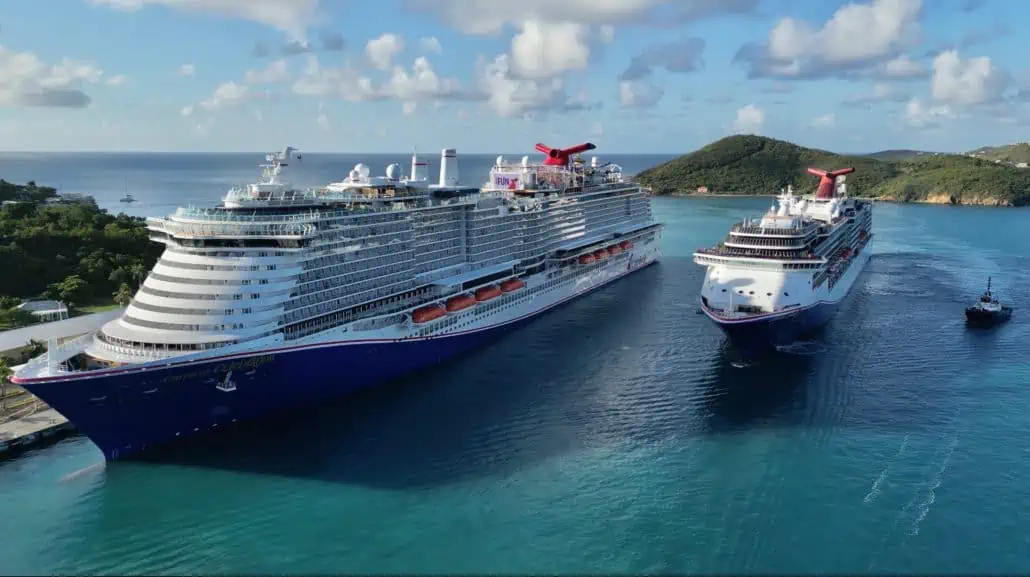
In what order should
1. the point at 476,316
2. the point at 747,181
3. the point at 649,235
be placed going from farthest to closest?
the point at 747,181, the point at 649,235, the point at 476,316

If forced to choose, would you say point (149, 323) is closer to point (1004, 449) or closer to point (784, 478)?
point (784, 478)

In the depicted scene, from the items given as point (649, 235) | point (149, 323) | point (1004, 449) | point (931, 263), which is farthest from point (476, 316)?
point (931, 263)

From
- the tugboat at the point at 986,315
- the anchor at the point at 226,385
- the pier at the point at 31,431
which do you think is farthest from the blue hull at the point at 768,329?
the pier at the point at 31,431

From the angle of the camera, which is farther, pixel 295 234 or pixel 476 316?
pixel 476 316

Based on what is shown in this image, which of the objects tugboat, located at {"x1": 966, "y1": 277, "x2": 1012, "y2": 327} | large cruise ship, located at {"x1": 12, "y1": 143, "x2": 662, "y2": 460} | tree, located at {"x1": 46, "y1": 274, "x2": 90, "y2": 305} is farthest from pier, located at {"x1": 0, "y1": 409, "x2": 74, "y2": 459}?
tugboat, located at {"x1": 966, "y1": 277, "x2": 1012, "y2": 327}

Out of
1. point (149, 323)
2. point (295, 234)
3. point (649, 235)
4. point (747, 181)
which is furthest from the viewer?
point (747, 181)

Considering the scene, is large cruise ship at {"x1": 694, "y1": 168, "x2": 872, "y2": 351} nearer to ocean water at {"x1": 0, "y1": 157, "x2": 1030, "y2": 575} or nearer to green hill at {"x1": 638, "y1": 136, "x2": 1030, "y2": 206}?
ocean water at {"x1": 0, "y1": 157, "x2": 1030, "y2": 575}

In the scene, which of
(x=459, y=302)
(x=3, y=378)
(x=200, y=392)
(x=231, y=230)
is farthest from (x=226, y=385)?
(x=459, y=302)
